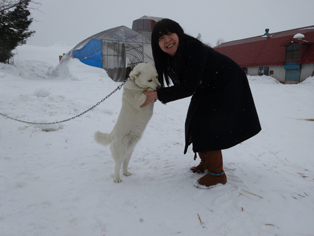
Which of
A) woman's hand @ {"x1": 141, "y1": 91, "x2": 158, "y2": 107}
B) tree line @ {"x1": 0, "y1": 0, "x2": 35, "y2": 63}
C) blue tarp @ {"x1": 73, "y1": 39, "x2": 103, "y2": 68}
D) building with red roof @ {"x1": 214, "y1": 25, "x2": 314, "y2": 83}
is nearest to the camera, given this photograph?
woman's hand @ {"x1": 141, "y1": 91, "x2": 158, "y2": 107}

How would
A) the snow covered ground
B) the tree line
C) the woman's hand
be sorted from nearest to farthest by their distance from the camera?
the snow covered ground < the woman's hand < the tree line

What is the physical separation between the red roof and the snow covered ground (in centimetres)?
1639

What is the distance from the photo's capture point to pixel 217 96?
2.42m

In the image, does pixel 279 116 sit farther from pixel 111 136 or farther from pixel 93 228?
pixel 93 228

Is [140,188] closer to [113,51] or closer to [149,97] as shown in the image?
[149,97]

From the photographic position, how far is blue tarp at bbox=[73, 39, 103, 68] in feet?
46.9

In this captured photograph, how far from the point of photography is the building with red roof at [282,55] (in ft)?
57.5

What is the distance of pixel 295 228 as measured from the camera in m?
1.92

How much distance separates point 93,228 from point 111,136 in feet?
4.08

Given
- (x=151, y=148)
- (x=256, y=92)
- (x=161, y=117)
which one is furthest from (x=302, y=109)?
(x=151, y=148)

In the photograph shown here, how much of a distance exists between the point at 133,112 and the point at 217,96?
1116 millimetres

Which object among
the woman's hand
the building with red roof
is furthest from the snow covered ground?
the building with red roof

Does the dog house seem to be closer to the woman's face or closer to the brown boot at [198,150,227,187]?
the woman's face

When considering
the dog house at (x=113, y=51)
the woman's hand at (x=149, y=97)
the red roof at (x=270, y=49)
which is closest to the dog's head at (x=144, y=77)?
the woman's hand at (x=149, y=97)
